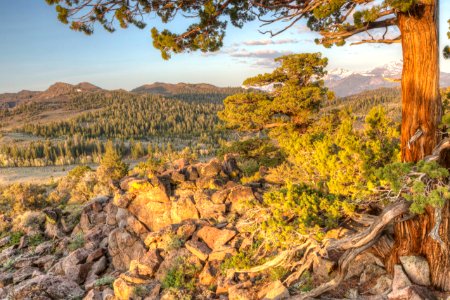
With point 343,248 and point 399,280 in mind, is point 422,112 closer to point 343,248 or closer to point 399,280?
point 343,248

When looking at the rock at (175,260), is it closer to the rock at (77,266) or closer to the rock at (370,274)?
the rock at (77,266)

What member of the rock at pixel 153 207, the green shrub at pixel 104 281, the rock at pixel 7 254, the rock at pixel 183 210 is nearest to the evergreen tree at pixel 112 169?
the rock at pixel 7 254

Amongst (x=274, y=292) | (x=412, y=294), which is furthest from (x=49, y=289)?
(x=412, y=294)

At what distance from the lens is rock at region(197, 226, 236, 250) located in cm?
989

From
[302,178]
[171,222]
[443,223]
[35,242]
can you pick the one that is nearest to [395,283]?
[443,223]

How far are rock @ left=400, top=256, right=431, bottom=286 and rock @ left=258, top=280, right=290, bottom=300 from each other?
2.62m

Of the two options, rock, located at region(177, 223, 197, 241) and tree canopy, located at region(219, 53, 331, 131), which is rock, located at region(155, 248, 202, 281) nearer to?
rock, located at region(177, 223, 197, 241)

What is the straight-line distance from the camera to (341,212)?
7129mm

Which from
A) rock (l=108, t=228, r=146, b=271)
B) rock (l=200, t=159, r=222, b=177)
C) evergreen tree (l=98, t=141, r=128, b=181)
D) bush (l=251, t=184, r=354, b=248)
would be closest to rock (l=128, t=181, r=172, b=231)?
rock (l=108, t=228, r=146, b=271)

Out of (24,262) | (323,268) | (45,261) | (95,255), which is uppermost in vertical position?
(323,268)

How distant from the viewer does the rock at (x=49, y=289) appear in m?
10.4

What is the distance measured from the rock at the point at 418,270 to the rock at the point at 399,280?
155 millimetres

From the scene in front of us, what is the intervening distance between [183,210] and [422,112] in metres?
8.97

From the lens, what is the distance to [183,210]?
12578 millimetres
